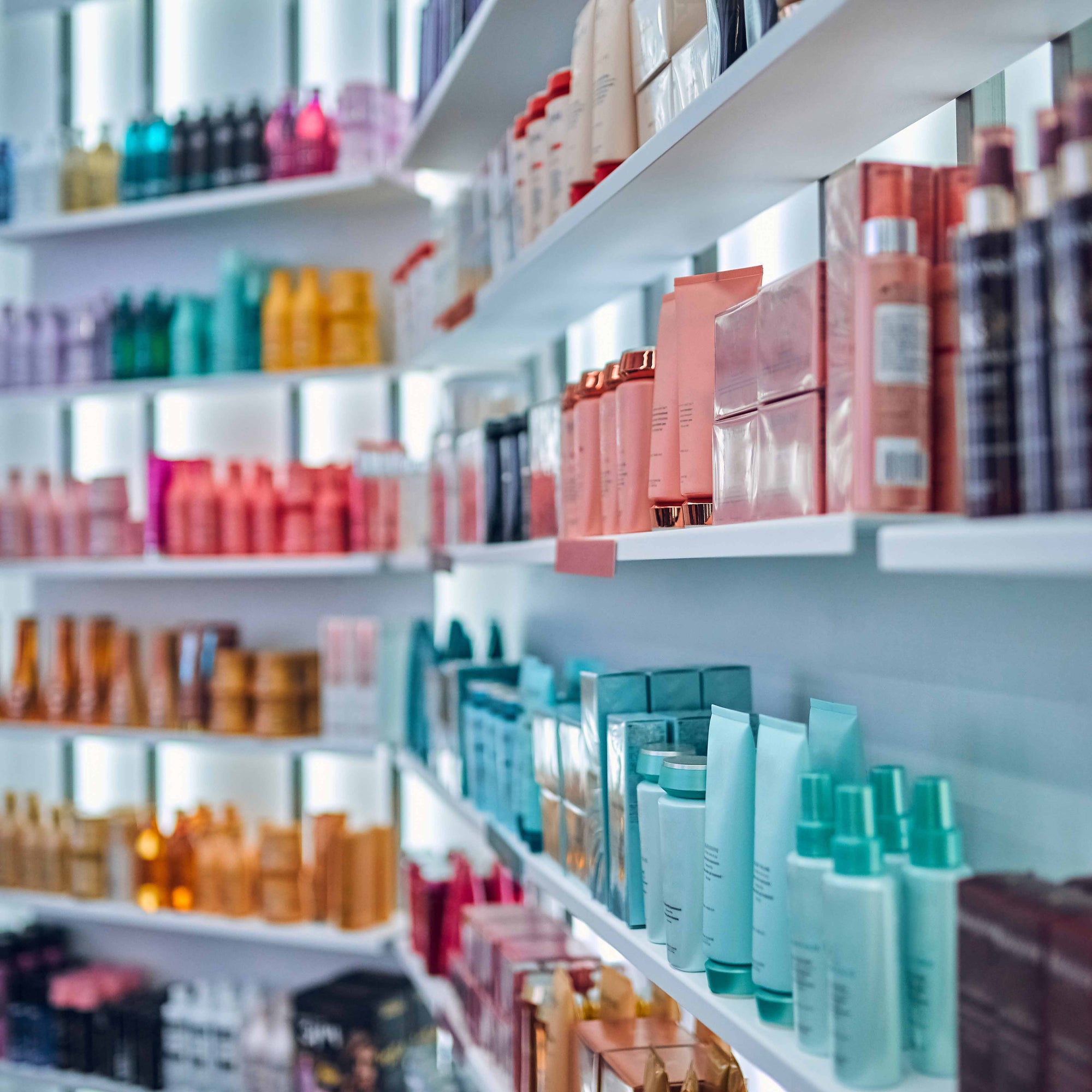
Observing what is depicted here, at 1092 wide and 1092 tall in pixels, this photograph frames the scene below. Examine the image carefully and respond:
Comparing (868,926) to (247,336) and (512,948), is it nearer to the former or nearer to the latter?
(512,948)

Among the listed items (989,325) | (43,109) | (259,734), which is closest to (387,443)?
(259,734)

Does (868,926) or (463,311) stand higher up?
(463,311)

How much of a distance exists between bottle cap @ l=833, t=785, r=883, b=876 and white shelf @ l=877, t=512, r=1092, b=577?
22cm

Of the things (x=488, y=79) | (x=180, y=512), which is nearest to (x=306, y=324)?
(x=180, y=512)

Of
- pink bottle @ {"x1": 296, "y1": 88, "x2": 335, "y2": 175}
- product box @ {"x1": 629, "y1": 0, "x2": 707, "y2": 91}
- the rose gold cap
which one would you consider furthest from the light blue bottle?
pink bottle @ {"x1": 296, "y1": 88, "x2": 335, "y2": 175}

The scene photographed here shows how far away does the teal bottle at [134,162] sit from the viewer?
3.27m

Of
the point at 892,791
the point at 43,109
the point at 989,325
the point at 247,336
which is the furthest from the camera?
the point at 43,109

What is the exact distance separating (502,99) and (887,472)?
163 cm

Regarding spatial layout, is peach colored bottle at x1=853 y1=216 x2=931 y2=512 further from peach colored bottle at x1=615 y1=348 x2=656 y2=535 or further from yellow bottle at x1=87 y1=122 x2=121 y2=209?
yellow bottle at x1=87 y1=122 x2=121 y2=209

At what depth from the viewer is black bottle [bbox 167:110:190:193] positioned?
126 inches

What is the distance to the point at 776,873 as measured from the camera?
96cm

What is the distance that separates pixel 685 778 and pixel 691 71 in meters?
0.74

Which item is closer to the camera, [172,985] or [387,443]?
[387,443]

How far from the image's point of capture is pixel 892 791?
906 millimetres
